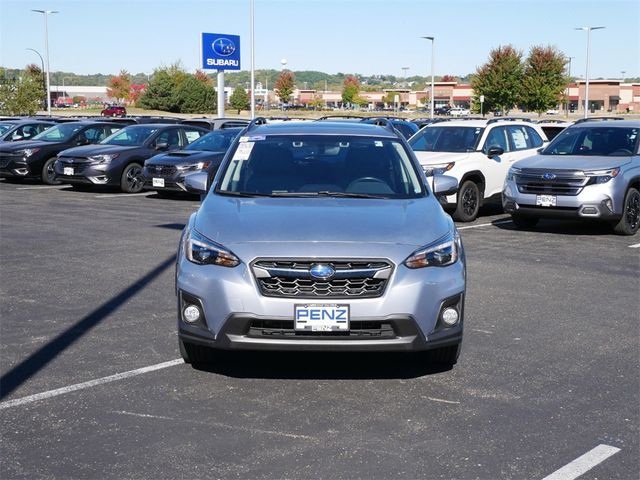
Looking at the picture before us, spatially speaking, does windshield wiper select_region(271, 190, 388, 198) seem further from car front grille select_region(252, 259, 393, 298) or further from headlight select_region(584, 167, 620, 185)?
headlight select_region(584, 167, 620, 185)

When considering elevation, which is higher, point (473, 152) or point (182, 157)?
point (473, 152)

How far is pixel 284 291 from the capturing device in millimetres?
5359

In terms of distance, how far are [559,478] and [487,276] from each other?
18.4 ft

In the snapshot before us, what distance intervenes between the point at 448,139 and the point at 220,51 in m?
23.9

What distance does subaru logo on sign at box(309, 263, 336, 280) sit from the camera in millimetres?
5336

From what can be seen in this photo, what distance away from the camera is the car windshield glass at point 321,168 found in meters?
6.69

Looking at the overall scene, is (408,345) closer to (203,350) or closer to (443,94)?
(203,350)

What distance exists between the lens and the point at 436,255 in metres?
5.63

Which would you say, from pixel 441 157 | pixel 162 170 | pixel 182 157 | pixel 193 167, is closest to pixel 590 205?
pixel 441 157

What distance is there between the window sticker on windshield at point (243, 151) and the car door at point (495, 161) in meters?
8.79

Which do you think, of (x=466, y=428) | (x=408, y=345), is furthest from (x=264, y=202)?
(x=466, y=428)

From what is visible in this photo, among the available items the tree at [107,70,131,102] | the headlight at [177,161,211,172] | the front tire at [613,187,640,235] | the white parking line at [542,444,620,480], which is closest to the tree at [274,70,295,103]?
the tree at [107,70,131,102]

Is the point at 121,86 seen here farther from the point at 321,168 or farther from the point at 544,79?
the point at 321,168

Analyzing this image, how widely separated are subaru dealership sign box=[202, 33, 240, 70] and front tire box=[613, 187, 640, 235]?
26424 mm
